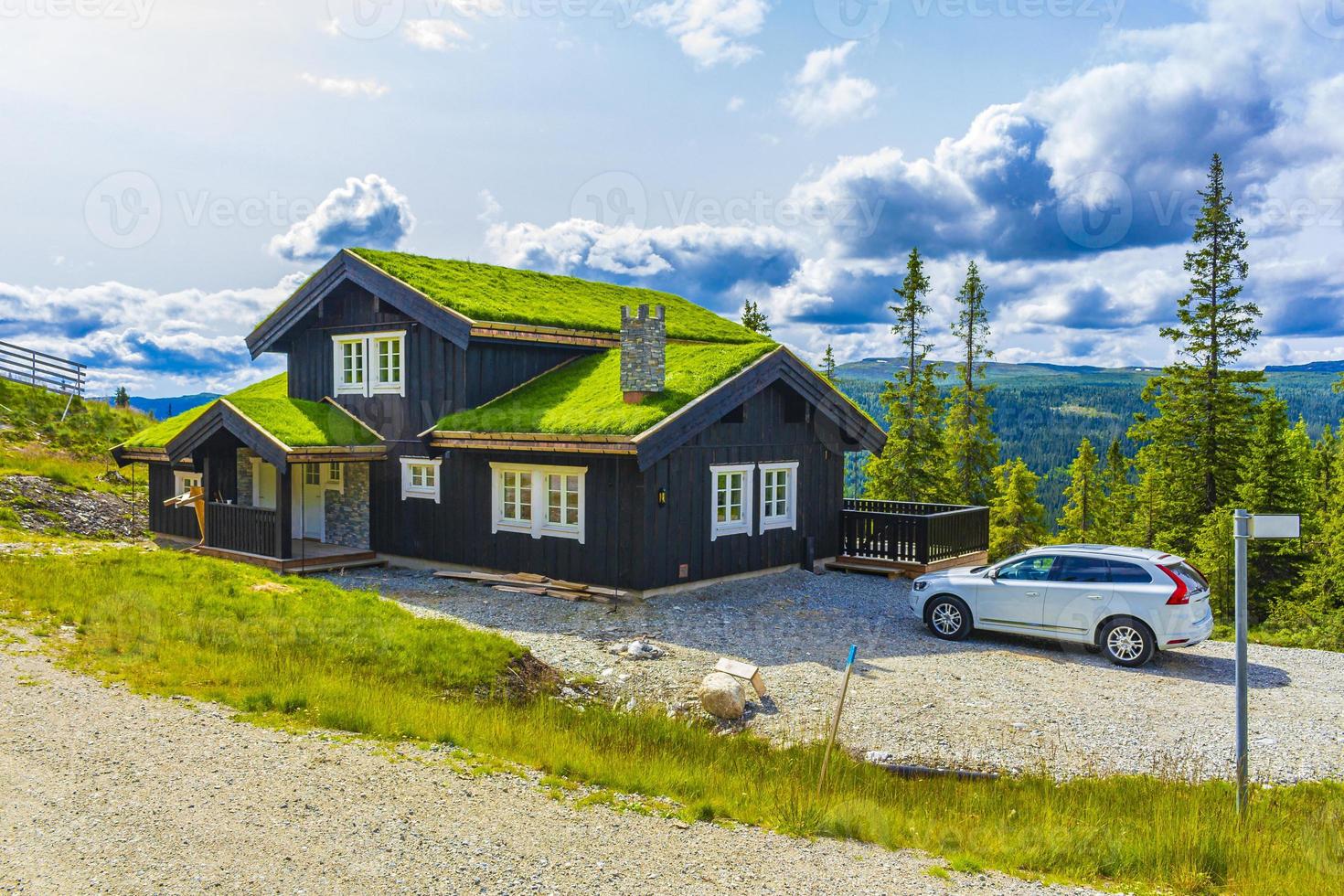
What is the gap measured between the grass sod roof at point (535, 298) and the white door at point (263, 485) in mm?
6667

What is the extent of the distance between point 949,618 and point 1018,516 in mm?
35198

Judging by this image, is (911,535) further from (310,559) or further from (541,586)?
(310,559)

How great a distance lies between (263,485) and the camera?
2388 centimetres

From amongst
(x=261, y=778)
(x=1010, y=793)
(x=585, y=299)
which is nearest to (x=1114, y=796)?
(x=1010, y=793)

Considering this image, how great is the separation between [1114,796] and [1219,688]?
14.7ft

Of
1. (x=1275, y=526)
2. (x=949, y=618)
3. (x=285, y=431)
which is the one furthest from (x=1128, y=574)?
(x=285, y=431)

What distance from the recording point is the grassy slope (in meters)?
6.95

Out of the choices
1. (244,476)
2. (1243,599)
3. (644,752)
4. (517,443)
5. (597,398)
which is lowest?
(644,752)

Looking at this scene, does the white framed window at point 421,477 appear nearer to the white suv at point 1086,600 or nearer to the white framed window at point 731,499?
the white framed window at point 731,499

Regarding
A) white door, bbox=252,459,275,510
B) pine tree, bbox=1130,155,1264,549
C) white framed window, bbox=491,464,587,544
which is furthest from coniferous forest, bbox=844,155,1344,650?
white door, bbox=252,459,275,510

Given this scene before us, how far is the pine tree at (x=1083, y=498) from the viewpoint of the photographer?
Answer: 53.3 meters

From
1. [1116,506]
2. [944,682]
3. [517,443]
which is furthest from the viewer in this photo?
[1116,506]

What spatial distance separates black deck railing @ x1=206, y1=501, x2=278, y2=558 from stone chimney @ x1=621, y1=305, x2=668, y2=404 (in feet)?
27.2

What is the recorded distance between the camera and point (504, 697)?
11266 mm
